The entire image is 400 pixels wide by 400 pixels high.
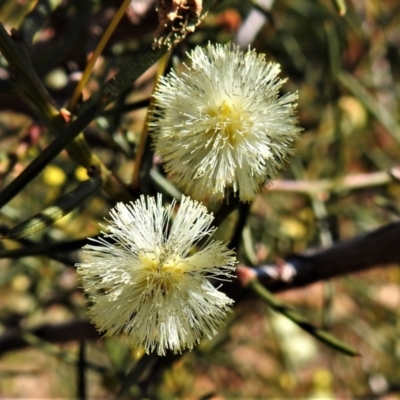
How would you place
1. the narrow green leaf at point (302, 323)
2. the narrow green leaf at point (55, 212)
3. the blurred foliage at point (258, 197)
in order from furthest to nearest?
the blurred foliage at point (258, 197), the narrow green leaf at point (302, 323), the narrow green leaf at point (55, 212)

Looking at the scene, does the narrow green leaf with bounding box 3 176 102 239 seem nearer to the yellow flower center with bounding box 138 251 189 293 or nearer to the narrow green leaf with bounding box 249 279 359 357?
the yellow flower center with bounding box 138 251 189 293

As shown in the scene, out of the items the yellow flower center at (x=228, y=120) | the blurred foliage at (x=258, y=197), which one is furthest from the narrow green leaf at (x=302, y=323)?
the yellow flower center at (x=228, y=120)

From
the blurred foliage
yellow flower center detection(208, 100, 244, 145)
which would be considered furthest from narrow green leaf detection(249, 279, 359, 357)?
yellow flower center detection(208, 100, 244, 145)

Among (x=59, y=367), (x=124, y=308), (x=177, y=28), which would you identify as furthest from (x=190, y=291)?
(x=59, y=367)

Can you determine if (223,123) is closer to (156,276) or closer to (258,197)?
(156,276)

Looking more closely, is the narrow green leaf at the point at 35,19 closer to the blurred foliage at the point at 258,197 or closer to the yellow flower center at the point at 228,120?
the blurred foliage at the point at 258,197

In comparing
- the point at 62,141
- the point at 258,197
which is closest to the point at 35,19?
the point at 62,141
